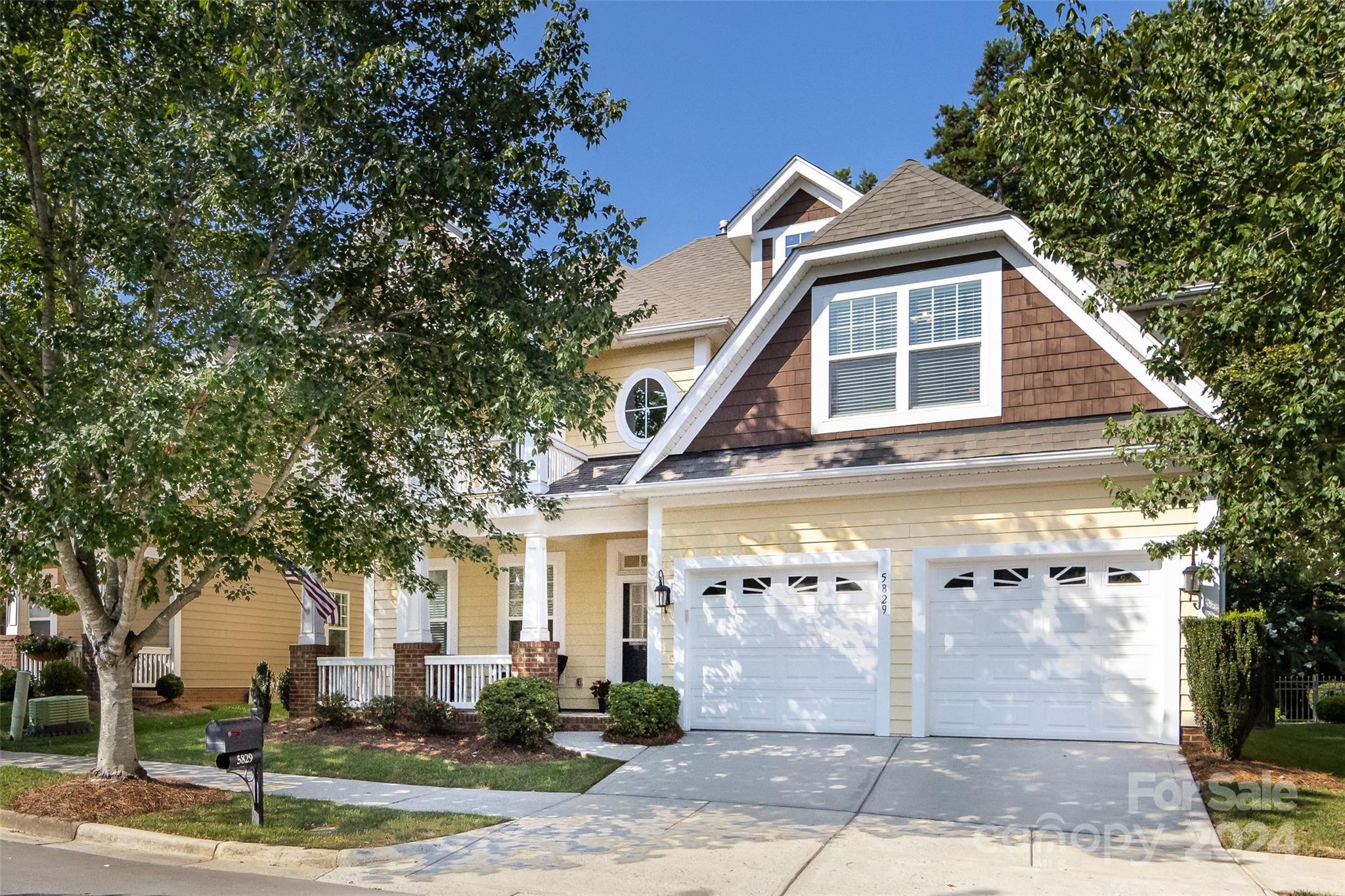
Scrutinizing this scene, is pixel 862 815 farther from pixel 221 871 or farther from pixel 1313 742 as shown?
pixel 1313 742

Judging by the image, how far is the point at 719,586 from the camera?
14.7 meters

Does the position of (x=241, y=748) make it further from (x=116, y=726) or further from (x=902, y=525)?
(x=902, y=525)

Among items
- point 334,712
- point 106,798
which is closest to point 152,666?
point 334,712

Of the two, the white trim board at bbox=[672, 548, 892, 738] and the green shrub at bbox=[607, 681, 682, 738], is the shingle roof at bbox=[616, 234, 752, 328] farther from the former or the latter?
the green shrub at bbox=[607, 681, 682, 738]

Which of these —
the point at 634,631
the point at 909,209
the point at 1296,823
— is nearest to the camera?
the point at 1296,823

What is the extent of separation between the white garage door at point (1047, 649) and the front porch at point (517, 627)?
4772 mm

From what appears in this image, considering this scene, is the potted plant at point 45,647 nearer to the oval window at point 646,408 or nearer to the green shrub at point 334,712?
the green shrub at point 334,712

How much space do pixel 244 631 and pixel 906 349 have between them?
1723 centimetres

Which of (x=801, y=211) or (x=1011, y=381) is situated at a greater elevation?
(x=801, y=211)

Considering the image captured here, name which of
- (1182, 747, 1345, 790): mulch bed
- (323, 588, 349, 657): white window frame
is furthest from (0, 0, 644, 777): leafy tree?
(323, 588, 349, 657): white window frame

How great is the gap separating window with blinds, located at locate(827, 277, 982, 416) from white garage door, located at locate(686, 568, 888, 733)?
2443 mm

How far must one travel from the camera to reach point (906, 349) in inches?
555

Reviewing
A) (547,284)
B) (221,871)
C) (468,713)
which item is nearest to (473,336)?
(547,284)

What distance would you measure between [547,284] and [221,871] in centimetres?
606
